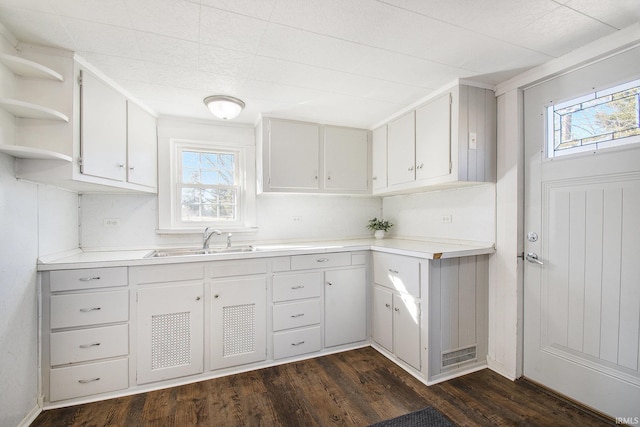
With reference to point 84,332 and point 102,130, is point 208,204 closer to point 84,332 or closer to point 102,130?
point 102,130

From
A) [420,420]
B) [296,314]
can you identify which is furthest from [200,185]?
[420,420]

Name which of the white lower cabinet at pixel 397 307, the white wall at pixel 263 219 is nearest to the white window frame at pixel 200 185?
the white wall at pixel 263 219

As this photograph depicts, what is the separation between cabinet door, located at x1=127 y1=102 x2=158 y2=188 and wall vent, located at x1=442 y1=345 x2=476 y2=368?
2.90m

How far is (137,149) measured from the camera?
95.3 inches

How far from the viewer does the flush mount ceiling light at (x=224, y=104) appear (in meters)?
2.34

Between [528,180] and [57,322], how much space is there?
346 cm

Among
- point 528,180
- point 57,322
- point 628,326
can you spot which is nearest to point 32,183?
point 57,322

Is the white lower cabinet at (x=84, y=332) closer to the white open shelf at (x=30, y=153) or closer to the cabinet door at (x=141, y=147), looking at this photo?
the white open shelf at (x=30, y=153)

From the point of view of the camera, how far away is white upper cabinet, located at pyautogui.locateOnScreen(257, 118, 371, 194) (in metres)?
2.77

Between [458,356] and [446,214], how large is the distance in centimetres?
124

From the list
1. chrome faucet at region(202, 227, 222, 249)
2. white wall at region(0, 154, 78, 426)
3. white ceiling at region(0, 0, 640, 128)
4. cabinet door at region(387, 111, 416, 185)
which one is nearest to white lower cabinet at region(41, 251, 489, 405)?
white wall at region(0, 154, 78, 426)

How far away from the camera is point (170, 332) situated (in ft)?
6.97

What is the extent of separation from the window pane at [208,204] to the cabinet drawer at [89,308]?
3.39ft

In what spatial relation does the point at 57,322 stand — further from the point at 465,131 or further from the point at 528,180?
the point at 528,180
